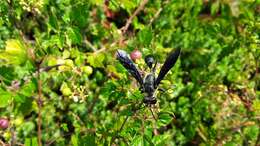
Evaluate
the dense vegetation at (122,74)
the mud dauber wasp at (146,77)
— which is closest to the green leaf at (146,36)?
the dense vegetation at (122,74)

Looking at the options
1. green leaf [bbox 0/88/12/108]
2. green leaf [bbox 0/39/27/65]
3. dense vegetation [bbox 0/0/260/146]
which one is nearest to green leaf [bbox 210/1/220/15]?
dense vegetation [bbox 0/0/260/146]

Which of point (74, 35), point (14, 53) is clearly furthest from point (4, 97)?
point (74, 35)

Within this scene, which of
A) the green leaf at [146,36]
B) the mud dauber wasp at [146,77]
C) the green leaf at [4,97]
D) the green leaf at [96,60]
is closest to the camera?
the mud dauber wasp at [146,77]

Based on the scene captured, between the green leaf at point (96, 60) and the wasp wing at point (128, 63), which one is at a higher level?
the green leaf at point (96, 60)

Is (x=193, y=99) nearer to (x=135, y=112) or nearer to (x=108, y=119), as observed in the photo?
(x=108, y=119)

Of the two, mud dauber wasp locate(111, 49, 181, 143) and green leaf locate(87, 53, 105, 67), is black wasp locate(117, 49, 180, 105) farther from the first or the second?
green leaf locate(87, 53, 105, 67)

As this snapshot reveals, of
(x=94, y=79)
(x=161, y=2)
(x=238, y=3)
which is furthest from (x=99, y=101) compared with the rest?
(x=238, y=3)

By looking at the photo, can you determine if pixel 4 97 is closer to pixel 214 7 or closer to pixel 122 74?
pixel 122 74

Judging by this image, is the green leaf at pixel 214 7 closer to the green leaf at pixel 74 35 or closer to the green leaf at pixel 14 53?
the green leaf at pixel 74 35
